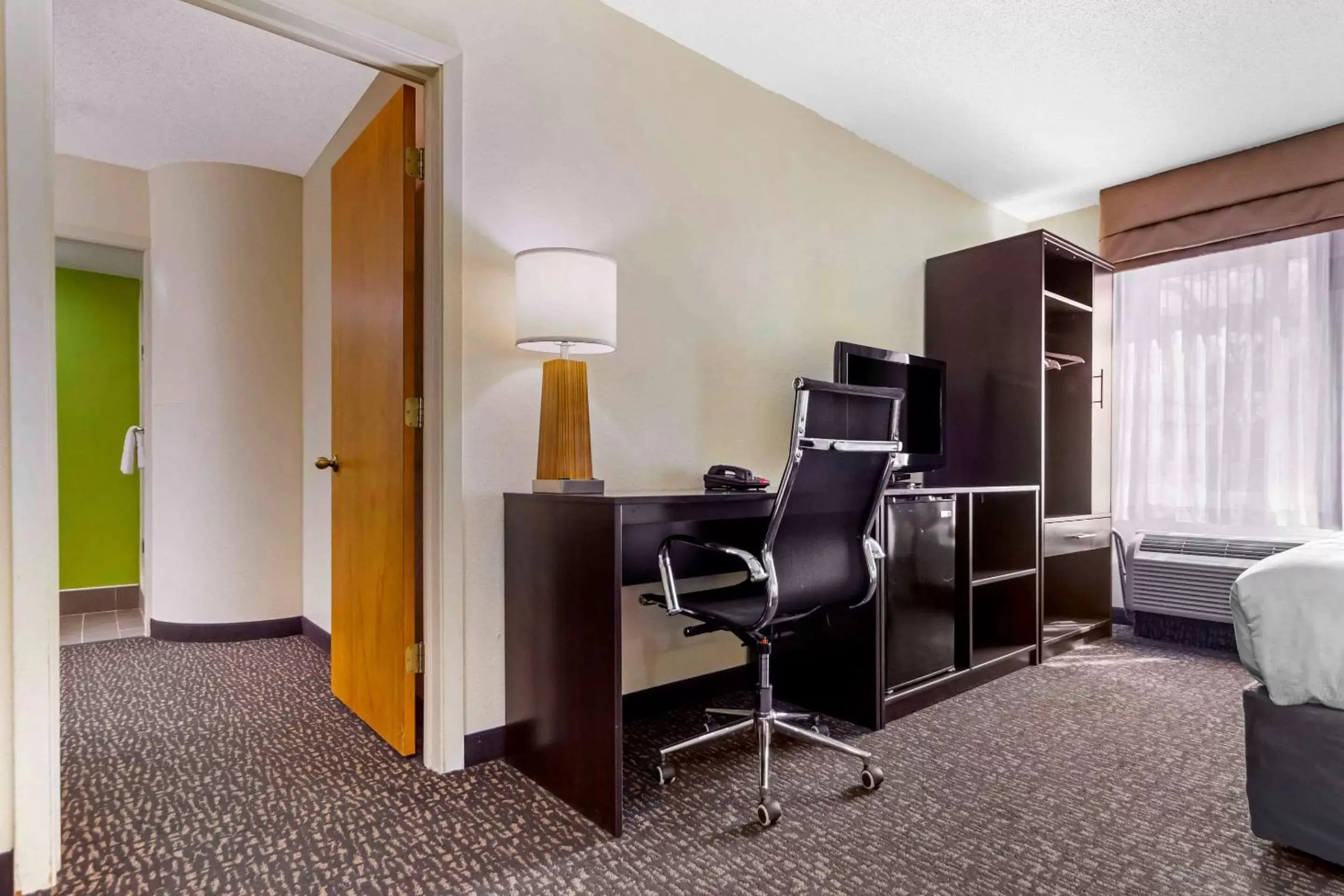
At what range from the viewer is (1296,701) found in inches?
64.3

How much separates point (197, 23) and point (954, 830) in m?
3.51

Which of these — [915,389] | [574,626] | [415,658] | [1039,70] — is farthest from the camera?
[915,389]

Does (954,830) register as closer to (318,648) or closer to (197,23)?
(318,648)

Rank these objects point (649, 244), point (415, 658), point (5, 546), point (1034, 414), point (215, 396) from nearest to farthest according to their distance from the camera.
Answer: point (5, 546) < point (415, 658) < point (649, 244) < point (1034, 414) < point (215, 396)

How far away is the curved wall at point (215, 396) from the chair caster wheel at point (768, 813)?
10.0ft

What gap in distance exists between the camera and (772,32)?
2699 mm

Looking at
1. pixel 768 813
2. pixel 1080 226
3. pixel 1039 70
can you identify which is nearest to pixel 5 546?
pixel 768 813

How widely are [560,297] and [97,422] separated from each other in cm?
401

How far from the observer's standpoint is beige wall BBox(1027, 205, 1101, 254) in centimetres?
447

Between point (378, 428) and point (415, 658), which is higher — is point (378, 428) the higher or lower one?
the higher one

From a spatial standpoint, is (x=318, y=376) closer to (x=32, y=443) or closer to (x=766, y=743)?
(x=32, y=443)

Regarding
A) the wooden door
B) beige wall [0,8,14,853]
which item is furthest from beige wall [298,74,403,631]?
beige wall [0,8,14,853]

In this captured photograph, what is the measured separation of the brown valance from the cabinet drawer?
1.52 metres

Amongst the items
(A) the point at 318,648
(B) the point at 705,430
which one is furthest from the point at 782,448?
(A) the point at 318,648
